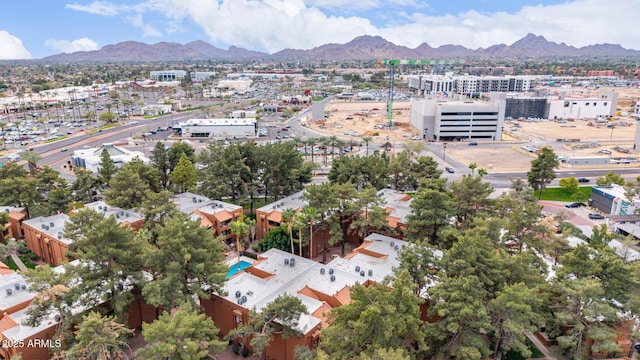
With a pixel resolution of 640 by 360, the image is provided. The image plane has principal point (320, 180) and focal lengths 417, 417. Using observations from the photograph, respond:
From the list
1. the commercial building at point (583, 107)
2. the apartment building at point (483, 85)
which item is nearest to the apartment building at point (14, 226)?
the commercial building at point (583, 107)

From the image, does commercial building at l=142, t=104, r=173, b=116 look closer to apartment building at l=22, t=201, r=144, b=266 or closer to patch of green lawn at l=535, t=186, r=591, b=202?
apartment building at l=22, t=201, r=144, b=266

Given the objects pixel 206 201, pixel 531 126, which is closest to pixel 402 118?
pixel 531 126

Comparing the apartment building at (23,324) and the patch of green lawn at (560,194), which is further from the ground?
the apartment building at (23,324)

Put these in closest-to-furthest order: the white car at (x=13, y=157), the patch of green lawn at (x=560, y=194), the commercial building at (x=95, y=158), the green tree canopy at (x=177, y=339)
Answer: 1. the green tree canopy at (x=177, y=339)
2. the patch of green lawn at (x=560, y=194)
3. the commercial building at (x=95, y=158)
4. the white car at (x=13, y=157)

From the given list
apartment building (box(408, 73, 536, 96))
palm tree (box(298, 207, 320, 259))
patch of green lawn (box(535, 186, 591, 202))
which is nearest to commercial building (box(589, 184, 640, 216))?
patch of green lawn (box(535, 186, 591, 202))

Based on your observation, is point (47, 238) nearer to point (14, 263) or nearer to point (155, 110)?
point (14, 263)

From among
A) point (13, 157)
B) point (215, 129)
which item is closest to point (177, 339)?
point (13, 157)

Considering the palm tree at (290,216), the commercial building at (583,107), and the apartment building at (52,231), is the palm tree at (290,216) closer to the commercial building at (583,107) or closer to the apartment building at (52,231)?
the apartment building at (52,231)
